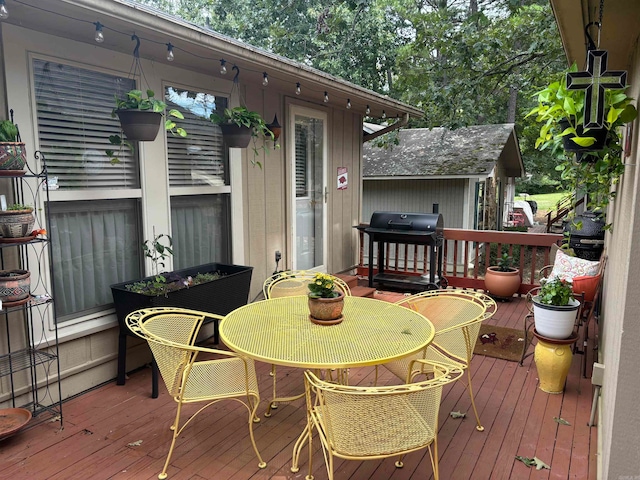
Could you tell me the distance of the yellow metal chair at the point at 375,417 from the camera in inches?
67.0

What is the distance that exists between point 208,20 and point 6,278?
13463 millimetres

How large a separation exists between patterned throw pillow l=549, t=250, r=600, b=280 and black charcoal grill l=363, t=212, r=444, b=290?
1.53m

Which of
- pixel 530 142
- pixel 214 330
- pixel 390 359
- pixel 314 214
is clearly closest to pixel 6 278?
pixel 214 330

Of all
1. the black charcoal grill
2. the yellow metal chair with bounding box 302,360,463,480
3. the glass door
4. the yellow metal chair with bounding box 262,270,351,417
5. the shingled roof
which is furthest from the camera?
the shingled roof

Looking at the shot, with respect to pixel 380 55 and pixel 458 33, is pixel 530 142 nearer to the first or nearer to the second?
pixel 380 55

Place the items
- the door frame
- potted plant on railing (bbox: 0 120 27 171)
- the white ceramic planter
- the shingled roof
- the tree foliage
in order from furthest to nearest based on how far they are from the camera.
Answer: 1. the shingled roof
2. the tree foliage
3. the door frame
4. the white ceramic planter
5. potted plant on railing (bbox: 0 120 27 171)

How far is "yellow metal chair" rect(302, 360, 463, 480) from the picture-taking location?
1.70 metres

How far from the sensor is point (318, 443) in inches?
98.3

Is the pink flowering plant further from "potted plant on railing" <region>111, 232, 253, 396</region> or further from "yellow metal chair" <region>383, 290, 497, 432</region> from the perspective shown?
"potted plant on railing" <region>111, 232, 253, 396</region>

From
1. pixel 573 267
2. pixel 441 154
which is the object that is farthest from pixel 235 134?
pixel 441 154

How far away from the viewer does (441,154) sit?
9.59 m

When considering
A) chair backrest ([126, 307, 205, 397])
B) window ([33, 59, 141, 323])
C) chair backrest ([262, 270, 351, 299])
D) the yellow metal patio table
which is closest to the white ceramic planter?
the yellow metal patio table

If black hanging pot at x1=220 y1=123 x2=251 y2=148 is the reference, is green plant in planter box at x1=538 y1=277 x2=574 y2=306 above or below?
below

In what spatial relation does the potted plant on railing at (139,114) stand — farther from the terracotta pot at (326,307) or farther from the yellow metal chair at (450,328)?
the yellow metal chair at (450,328)
